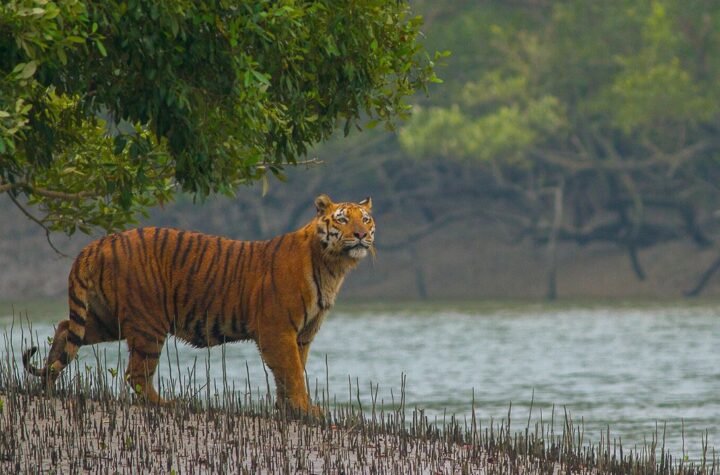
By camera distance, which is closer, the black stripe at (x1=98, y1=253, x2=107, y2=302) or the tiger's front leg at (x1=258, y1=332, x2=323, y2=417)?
the tiger's front leg at (x1=258, y1=332, x2=323, y2=417)

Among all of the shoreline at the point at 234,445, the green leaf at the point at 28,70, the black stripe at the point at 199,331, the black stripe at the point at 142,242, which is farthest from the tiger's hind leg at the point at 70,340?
the green leaf at the point at 28,70

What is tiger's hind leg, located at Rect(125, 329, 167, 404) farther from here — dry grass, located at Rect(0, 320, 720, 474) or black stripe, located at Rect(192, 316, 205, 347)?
black stripe, located at Rect(192, 316, 205, 347)

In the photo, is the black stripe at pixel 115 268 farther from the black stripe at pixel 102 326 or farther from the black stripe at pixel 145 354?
the black stripe at pixel 145 354

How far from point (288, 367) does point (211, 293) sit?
908 millimetres

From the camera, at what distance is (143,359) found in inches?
510

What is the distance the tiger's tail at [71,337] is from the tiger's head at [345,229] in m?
1.87

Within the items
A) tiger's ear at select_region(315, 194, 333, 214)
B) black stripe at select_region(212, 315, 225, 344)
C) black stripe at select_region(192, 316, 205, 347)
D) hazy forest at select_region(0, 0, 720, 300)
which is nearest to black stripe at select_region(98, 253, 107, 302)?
black stripe at select_region(192, 316, 205, 347)

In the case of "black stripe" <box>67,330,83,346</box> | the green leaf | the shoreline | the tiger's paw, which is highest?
the green leaf

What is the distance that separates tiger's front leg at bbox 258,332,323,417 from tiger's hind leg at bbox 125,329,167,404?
2.75 feet

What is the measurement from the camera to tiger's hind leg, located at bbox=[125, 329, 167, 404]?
1295 cm

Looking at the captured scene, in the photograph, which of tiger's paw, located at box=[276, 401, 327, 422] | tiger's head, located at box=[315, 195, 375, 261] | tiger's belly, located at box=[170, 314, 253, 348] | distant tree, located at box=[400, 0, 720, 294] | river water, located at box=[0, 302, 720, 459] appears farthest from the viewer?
distant tree, located at box=[400, 0, 720, 294]

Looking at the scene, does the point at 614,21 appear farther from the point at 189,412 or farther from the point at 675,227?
the point at 189,412

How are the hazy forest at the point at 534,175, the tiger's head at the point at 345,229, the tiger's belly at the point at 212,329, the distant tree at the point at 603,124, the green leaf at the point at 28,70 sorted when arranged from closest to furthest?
1. the green leaf at the point at 28,70
2. the tiger's head at the point at 345,229
3. the tiger's belly at the point at 212,329
4. the distant tree at the point at 603,124
5. the hazy forest at the point at 534,175

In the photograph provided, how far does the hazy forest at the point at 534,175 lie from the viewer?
52.1 m
